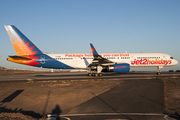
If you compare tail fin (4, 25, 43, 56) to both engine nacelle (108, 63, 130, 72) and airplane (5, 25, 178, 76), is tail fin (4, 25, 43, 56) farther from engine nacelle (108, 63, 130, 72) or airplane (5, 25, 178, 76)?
engine nacelle (108, 63, 130, 72)

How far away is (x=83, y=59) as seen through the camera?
3356cm

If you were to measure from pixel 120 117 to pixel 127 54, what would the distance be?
2703 centimetres

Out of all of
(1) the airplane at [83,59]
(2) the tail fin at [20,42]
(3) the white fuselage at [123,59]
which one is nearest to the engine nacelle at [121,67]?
(1) the airplane at [83,59]

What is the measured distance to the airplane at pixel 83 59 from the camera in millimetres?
31000

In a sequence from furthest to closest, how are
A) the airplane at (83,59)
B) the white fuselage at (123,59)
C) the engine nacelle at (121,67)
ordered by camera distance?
the white fuselage at (123,59) → the airplane at (83,59) → the engine nacelle at (121,67)

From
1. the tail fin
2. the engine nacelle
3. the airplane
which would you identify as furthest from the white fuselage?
the tail fin

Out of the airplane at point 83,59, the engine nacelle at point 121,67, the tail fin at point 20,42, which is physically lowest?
the engine nacelle at point 121,67

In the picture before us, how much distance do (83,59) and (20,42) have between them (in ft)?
40.4

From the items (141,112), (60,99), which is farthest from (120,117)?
(60,99)

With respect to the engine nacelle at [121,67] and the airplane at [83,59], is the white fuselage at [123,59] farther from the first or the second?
the engine nacelle at [121,67]

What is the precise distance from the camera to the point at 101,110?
10.1 metres

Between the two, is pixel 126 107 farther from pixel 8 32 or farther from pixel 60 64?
pixel 8 32

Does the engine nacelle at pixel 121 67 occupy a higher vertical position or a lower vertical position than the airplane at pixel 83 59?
lower

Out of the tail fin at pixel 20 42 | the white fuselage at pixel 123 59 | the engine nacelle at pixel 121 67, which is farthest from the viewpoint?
the white fuselage at pixel 123 59
